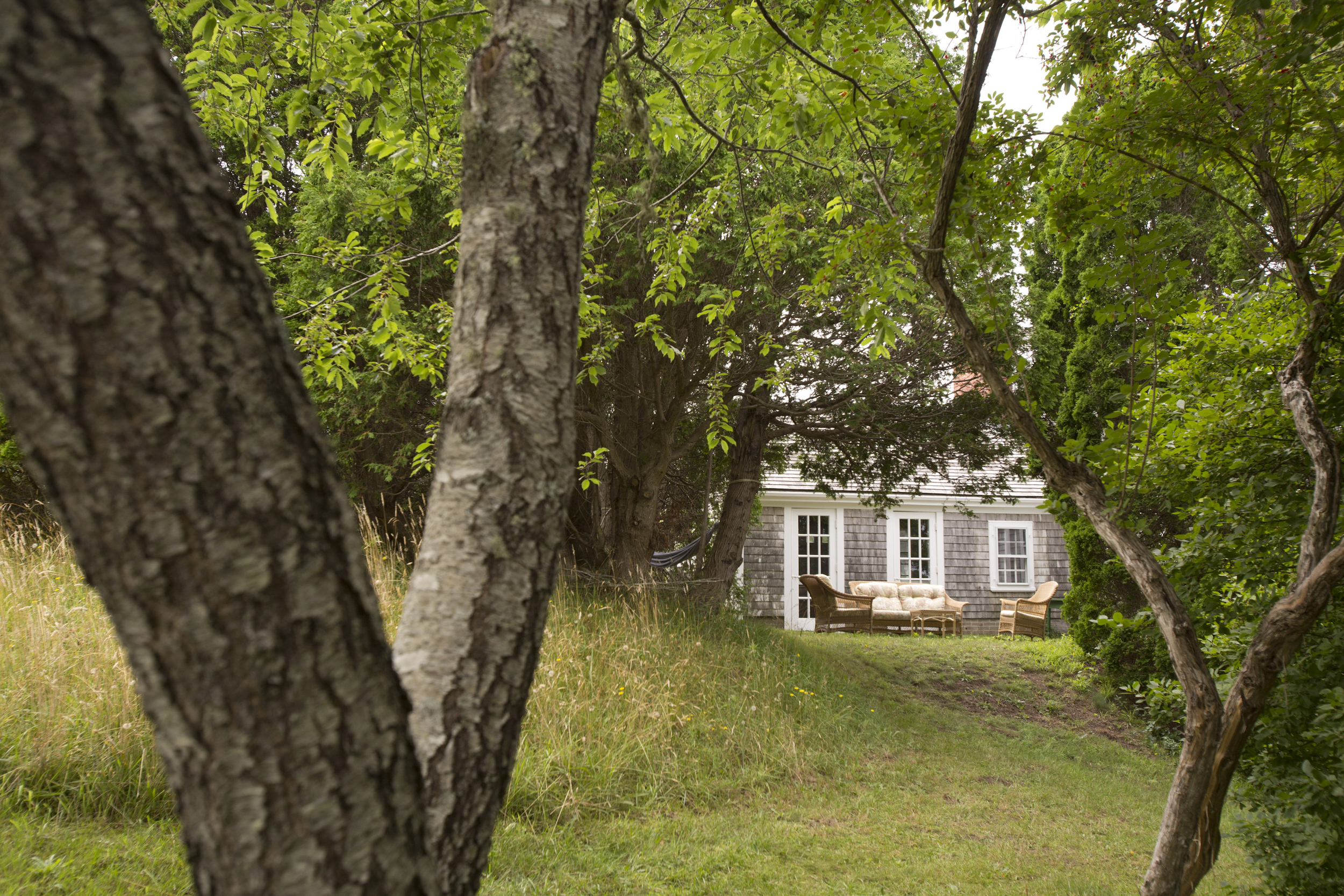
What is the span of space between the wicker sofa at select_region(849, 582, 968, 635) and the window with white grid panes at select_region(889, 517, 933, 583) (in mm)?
599

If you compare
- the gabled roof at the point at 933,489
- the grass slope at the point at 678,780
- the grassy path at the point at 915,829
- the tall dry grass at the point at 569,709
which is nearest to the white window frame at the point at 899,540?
the gabled roof at the point at 933,489

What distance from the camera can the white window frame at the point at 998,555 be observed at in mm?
16359

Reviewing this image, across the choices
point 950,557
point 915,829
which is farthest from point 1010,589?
point 915,829

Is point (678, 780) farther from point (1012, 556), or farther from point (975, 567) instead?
point (1012, 556)

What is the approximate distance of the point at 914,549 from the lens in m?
16.4

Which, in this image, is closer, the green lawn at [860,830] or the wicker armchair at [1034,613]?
the green lawn at [860,830]

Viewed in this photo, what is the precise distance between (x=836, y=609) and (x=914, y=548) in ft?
10.9

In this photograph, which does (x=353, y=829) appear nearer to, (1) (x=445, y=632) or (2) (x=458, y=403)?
(1) (x=445, y=632)

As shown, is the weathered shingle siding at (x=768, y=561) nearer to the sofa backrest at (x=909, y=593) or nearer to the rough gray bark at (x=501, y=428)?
the sofa backrest at (x=909, y=593)

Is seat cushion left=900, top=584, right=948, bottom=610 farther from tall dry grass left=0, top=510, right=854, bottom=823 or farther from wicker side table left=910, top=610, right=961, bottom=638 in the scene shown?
tall dry grass left=0, top=510, right=854, bottom=823

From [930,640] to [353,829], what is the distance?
41.3ft

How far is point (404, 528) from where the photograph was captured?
27.9 ft

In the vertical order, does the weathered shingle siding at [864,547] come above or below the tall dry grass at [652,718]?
above

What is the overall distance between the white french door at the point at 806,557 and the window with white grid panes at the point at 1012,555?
3.43 m
